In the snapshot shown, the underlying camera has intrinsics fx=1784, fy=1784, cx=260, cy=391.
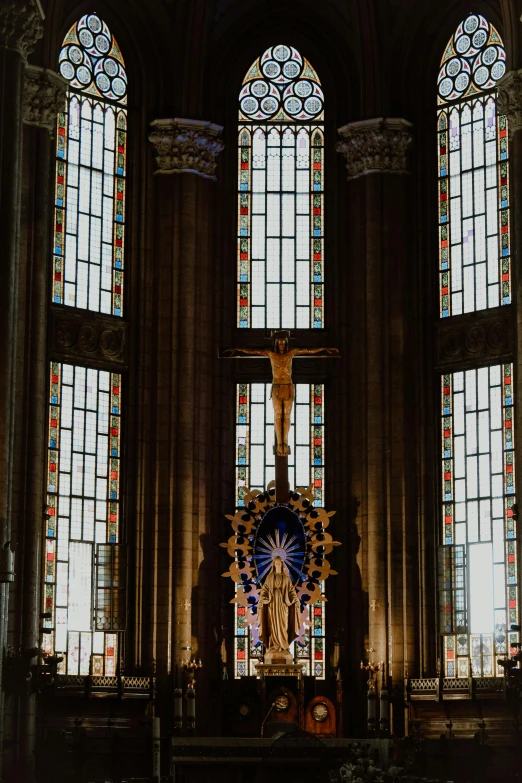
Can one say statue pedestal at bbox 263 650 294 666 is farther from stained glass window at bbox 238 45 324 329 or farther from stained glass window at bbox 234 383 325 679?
stained glass window at bbox 238 45 324 329

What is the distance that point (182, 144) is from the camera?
4031 centimetres

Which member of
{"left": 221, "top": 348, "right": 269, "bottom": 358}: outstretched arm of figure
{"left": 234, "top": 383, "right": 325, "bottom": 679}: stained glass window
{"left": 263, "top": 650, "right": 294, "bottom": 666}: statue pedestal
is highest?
{"left": 221, "top": 348, "right": 269, "bottom": 358}: outstretched arm of figure

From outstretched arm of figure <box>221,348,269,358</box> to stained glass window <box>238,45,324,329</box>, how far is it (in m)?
2.18

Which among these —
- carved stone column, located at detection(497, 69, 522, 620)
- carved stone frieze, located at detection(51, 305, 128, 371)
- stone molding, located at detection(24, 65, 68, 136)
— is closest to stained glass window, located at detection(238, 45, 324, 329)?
carved stone frieze, located at detection(51, 305, 128, 371)

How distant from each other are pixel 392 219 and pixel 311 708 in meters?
11.1

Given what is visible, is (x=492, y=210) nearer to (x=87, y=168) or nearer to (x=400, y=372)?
(x=400, y=372)

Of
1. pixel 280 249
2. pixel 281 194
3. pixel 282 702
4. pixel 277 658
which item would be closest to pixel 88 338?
pixel 280 249

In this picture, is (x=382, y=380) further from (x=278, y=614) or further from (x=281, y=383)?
(x=278, y=614)

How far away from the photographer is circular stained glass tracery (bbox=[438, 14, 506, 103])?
40.7 metres

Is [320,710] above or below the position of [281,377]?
below

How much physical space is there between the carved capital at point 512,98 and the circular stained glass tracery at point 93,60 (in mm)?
8896

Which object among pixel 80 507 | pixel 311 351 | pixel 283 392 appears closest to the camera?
pixel 80 507

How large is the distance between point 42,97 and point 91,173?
9.24ft

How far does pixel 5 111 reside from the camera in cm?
3353
